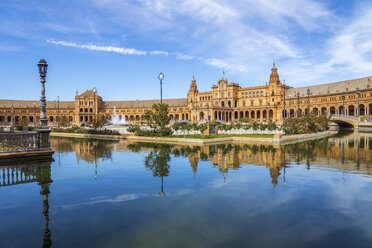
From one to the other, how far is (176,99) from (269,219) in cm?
11475

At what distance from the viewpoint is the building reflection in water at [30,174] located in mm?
9977

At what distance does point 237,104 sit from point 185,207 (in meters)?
95.8

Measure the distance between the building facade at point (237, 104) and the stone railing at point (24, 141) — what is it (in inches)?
1992

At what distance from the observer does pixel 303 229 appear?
698cm

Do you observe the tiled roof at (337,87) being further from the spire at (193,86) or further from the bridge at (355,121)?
the spire at (193,86)

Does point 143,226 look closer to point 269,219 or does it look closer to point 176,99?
point 269,219

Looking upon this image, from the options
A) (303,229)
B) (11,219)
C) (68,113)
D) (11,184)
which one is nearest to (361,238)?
(303,229)

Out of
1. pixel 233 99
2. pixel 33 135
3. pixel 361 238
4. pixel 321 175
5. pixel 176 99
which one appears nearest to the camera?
pixel 361 238

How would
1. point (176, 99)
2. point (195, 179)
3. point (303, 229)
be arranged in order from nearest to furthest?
point (303, 229), point (195, 179), point (176, 99)

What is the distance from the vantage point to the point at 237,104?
10188 cm

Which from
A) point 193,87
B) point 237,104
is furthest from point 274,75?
point 193,87

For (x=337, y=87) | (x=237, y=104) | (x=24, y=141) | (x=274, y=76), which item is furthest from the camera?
(x=237, y=104)

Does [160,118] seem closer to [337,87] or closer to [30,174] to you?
[30,174]

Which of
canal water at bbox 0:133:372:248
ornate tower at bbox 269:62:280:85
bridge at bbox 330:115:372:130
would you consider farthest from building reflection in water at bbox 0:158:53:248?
ornate tower at bbox 269:62:280:85
